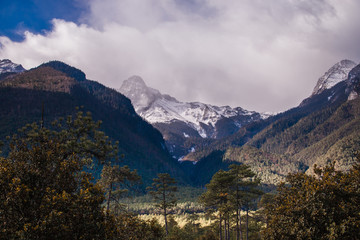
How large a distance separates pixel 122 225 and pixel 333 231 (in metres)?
15.8

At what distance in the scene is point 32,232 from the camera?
1212cm

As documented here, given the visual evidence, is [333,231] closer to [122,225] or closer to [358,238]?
[358,238]

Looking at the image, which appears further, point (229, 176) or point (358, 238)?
point (229, 176)

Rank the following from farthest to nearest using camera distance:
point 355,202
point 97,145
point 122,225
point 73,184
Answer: point 97,145 < point 355,202 < point 122,225 < point 73,184

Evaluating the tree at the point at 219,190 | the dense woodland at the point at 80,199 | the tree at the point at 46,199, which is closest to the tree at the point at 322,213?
the dense woodland at the point at 80,199

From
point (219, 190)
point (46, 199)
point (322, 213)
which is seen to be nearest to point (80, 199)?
point (46, 199)

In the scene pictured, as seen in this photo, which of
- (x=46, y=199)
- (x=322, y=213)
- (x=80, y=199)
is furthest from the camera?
(x=322, y=213)

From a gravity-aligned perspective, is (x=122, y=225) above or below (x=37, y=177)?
below

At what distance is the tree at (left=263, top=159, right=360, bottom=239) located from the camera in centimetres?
1912

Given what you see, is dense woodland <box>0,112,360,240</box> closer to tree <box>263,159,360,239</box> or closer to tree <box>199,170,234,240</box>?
Answer: tree <box>263,159,360,239</box>

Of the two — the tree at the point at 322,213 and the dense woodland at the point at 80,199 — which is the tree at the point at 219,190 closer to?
the dense woodland at the point at 80,199

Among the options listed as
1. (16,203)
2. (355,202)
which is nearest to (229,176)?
(355,202)

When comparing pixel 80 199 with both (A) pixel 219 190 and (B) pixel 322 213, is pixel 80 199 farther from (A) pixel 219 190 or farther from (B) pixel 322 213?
(A) pixel 219 190

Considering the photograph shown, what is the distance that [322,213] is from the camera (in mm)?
19984
